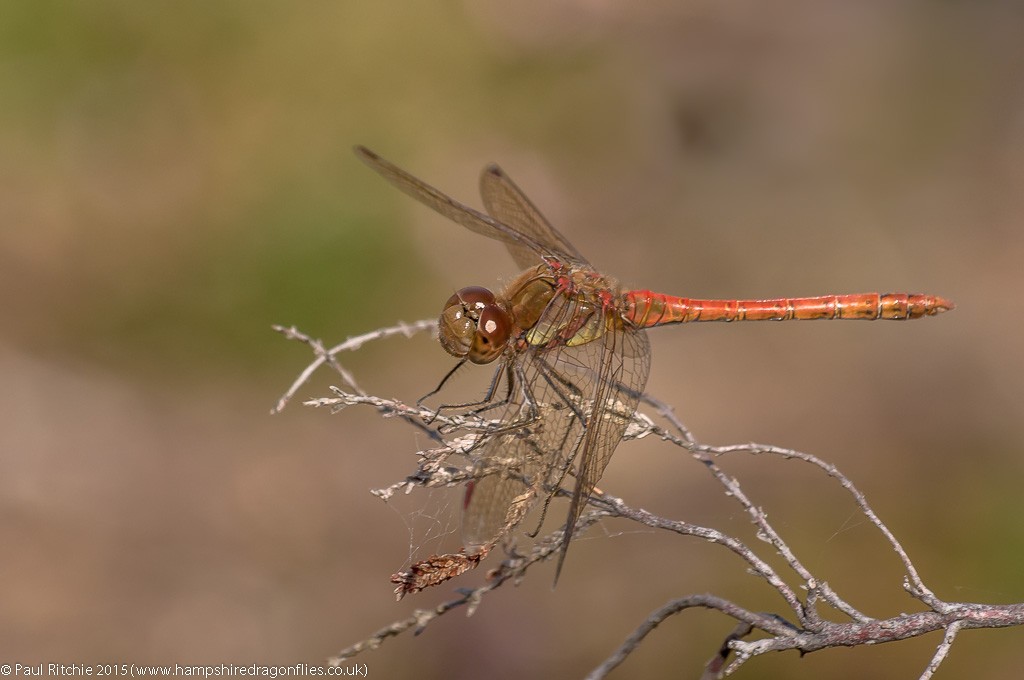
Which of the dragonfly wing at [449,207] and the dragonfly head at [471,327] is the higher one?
the dragonfly wing at [449,207]

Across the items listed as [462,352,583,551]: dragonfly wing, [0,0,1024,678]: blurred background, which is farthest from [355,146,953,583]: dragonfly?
[0,0,1024,678]: blurred background

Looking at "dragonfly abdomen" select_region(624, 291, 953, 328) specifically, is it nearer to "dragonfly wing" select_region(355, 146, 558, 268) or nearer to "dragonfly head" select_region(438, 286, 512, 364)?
"dragonfly wing" select_region(355, 146, 558, 268)

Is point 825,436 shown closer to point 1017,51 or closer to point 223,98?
point 1017,51

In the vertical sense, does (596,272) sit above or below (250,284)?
below

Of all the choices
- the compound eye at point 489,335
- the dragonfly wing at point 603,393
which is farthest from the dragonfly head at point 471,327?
the dragonfly wing at point 603,393

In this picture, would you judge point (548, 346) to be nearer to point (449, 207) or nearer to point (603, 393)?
point (603, 393)

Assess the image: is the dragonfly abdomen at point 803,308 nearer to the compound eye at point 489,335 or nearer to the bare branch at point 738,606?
the compound eye at point 489,335

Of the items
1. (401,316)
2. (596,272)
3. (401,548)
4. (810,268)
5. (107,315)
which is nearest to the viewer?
(596,272)

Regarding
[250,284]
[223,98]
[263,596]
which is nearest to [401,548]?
[263,596]
